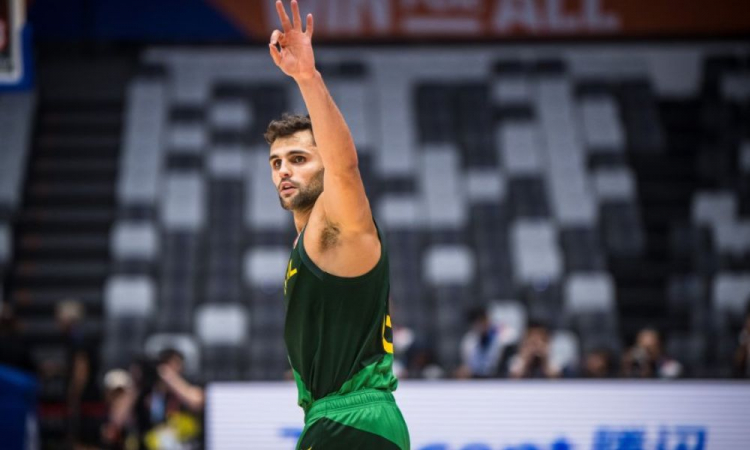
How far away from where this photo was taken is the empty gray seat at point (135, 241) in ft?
38.8

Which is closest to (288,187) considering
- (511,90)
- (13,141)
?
(13,141)

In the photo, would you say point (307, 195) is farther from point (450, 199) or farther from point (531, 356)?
point (450, 199)

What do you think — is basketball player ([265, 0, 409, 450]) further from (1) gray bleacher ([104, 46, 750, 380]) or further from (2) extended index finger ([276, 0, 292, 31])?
(1) gray bleacher ([104, 46, 750, 380])

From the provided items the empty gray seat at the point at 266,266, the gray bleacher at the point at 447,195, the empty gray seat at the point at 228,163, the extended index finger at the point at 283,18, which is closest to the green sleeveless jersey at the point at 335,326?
the extended index finger at the point at 283,18

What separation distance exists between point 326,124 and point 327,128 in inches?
0.4

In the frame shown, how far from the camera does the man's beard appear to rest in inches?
120

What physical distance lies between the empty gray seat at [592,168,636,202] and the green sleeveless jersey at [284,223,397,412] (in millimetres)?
9872

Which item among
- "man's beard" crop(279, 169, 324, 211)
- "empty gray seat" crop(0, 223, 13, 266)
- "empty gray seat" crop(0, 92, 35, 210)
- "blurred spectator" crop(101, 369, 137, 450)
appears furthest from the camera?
"empty gray seat" crop(0, 92, 35, 210)

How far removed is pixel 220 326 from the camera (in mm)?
11305

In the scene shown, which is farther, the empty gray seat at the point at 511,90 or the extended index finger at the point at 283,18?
the empty gray seat at the point at 511,90

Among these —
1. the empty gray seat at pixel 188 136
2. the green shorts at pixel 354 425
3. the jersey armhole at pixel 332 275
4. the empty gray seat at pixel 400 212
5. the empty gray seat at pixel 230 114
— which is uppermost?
the empty gray seat at pixel 230 114

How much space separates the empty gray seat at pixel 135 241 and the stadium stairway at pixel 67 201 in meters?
0.42

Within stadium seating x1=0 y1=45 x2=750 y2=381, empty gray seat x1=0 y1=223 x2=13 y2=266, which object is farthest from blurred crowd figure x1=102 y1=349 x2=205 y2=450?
empty gray seat x1=0 y1=223 x2=13 y2=266

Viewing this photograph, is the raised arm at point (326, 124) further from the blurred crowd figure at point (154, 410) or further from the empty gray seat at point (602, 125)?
the empty gray seat at point (602, 125)
